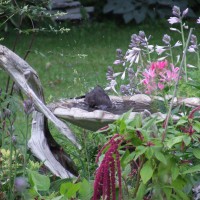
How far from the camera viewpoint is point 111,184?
7.36 feet

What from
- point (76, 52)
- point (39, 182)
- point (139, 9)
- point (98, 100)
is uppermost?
point (39, 182)

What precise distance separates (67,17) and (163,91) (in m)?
11.5

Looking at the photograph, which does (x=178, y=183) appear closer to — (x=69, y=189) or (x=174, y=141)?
(x=174, y=141)

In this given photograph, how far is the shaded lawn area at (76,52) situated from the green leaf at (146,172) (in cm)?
521

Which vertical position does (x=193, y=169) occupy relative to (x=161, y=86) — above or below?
below

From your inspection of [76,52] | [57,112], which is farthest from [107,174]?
[76,52]

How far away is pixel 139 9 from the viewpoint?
1433 centimetres

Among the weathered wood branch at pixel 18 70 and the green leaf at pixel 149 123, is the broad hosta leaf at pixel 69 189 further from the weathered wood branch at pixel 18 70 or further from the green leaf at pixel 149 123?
the weathered wood branch at pixel 18 70

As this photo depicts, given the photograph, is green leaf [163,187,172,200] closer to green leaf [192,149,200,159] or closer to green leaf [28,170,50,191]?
green leaf [192,149,200,159]

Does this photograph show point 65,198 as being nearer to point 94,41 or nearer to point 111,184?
point 111,184

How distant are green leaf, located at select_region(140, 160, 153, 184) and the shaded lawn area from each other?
5.21m

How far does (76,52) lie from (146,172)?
533cm

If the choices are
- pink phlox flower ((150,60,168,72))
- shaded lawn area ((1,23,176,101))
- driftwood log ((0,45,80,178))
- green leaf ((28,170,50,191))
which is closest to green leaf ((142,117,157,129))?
pink phlox flower ((150,60,168,72))

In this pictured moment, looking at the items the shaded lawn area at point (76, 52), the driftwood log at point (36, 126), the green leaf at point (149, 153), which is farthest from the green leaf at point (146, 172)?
the shaded lawn area at point (76, 52)
